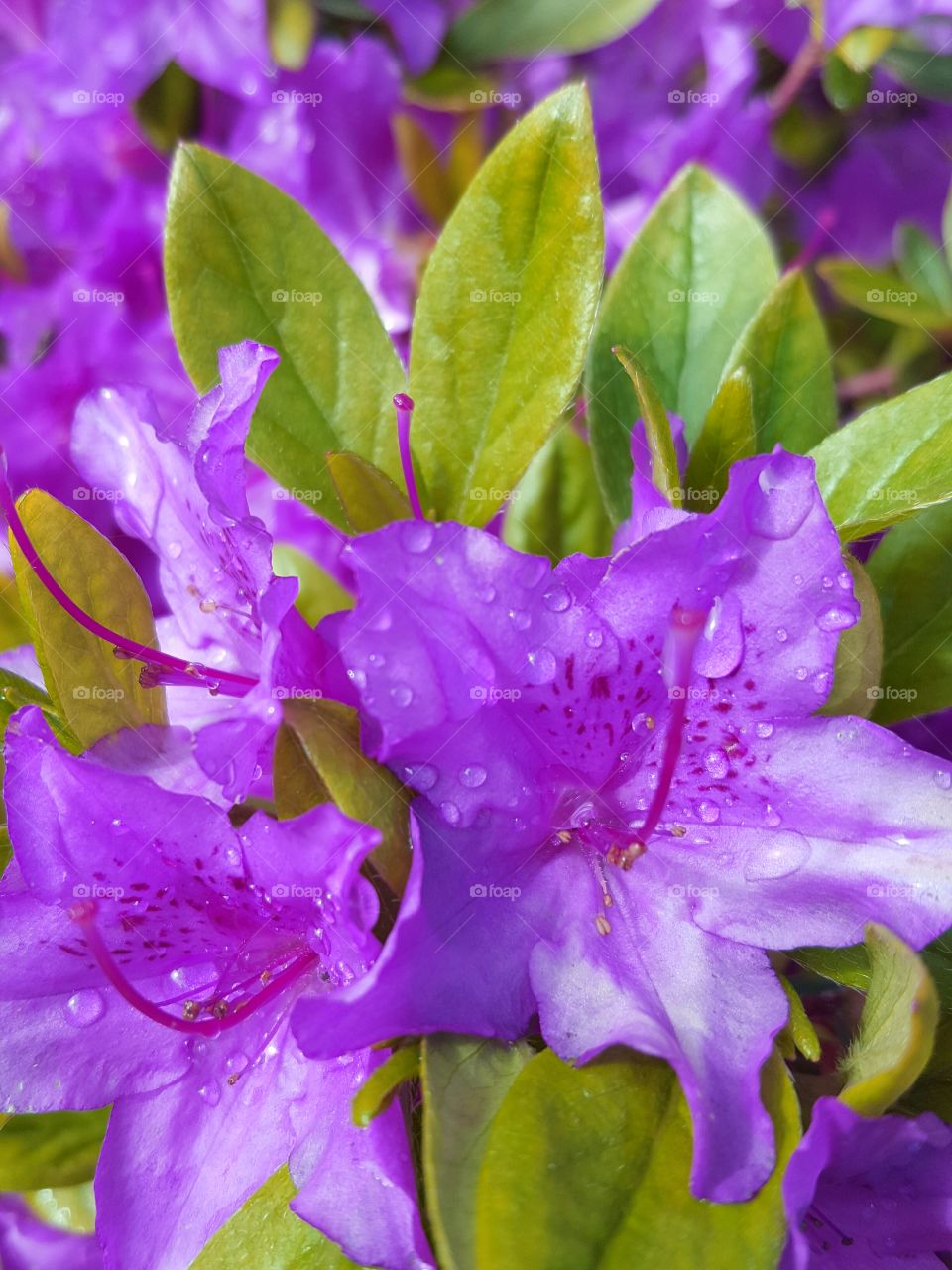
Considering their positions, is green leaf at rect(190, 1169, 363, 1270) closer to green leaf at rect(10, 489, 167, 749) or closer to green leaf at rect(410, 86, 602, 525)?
green leaf at rect(10, 489, 167, 749)

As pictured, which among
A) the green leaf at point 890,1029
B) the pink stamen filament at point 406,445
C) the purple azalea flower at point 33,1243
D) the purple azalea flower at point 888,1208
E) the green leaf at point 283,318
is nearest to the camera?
the green leaf at point 890,1029

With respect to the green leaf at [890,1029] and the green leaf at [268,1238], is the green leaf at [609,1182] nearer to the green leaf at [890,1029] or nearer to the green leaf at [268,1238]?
the green leaf at [890,1029]

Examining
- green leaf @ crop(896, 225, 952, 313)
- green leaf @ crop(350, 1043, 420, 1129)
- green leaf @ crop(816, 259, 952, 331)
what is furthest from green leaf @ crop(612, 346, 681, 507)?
green leaf @ crop(896, 225, 952, 313)

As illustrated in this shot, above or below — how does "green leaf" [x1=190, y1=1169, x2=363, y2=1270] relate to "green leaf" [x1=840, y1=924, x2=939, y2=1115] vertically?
below

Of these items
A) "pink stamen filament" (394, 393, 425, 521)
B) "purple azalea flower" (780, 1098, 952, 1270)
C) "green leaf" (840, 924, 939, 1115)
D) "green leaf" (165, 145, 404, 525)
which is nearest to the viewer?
"green leaf" (840, 924, 939, 1115)

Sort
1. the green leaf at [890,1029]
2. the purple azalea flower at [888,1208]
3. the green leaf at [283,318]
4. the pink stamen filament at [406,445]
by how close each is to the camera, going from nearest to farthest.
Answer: the green leaf at [890,1029] → the purple azalea flower at [888,1208] → the pink stamen filament at [406,445] → the green leaf at [283,318]

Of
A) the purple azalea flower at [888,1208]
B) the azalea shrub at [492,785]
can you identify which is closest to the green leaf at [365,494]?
the azalea shrub at [492,785]
